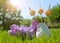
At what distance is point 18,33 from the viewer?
11.1 feet

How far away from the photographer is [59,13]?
69.6 feet

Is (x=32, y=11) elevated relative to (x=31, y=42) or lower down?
elevated

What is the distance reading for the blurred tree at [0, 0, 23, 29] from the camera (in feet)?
29.3

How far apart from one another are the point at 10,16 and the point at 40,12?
19.4 ft

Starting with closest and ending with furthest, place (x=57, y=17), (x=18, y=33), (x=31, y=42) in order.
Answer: (x=31, y=42) < (x=18, y=33) < (x=57, y=17)

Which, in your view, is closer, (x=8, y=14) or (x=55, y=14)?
(x=8, y=14)

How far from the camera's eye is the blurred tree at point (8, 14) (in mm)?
8930

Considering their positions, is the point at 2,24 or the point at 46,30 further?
the point at 2,24

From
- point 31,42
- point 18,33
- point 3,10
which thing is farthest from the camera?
point 3,10

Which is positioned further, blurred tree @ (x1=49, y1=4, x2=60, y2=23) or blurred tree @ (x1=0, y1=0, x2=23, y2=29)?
blurred tree @ (x1=49, y1=4, x2=60, y2=23)

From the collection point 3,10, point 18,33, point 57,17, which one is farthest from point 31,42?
point 57,17

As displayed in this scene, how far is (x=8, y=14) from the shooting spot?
920 cm

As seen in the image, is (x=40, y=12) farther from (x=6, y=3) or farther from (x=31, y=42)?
(x=6, y=3)

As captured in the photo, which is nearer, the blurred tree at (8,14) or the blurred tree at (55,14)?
the blurred tree at (8,14)
